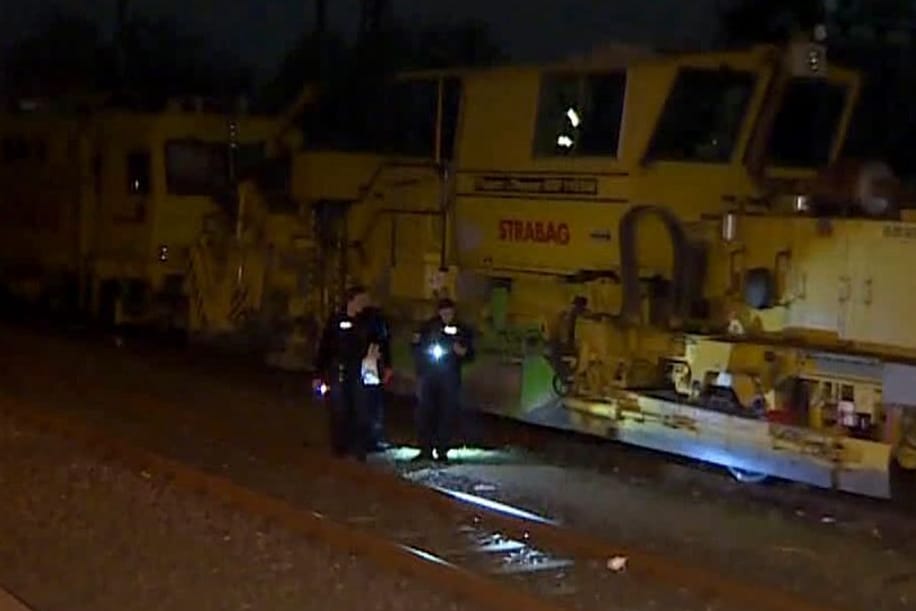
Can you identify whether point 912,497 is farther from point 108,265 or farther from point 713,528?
point 108,265

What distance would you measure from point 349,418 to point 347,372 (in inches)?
16.4

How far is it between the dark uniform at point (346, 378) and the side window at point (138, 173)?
401 inches

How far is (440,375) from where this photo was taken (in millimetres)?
13852

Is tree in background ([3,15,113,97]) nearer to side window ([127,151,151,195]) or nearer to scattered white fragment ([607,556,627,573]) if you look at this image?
side window ([127,151,151,195])

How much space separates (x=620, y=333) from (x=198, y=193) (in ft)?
33.2

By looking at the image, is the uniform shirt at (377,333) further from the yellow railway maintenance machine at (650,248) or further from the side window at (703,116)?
the side window at (703,116)

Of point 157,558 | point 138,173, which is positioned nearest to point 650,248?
point 157,558

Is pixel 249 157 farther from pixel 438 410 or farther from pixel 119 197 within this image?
pixel 438 410

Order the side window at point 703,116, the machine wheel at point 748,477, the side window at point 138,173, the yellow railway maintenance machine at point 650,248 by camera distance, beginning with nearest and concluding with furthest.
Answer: the yellow railway maintenance machine at point 650,248 → the machine wheel at point 748,477 → the side window at point 703,116 → the side window at point 138,173

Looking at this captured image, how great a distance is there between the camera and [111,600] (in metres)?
9.13

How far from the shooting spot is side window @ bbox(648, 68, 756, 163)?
46.6ft

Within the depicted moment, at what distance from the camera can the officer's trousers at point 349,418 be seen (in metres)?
13.7

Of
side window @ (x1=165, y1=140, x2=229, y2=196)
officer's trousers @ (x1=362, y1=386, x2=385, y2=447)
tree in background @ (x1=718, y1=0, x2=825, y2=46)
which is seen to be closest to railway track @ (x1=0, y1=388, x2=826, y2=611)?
officer's trousers @ (x1=362, y1=386, x2=385, y2=447)

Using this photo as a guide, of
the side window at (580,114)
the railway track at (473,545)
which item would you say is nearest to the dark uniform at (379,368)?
the railway track at (473,545)
